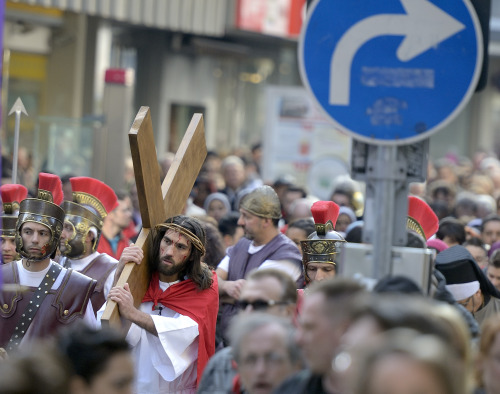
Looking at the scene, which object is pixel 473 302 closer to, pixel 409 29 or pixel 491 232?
pixel 409 29

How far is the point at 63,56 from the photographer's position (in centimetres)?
1891

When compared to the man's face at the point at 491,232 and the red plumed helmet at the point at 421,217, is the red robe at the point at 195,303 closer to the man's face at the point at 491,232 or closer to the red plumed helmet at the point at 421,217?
the red plumed helmet at the point at 421,217

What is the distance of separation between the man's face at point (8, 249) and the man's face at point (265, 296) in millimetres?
3419

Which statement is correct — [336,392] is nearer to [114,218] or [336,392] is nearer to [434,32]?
[434,32]

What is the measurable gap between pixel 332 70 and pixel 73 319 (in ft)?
9.84

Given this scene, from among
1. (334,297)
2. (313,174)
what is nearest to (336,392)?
(334,297)

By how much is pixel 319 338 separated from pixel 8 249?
170 inches

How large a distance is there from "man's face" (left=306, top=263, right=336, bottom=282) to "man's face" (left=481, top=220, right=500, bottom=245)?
369 cm

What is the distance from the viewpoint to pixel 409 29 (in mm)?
4012

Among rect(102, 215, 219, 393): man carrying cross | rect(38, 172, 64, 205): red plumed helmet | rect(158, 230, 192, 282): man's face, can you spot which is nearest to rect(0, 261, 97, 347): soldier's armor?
rect(102, 215, 219, 393): man carrying cross

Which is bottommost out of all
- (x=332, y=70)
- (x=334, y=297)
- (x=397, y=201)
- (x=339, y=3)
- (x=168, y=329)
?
(x=168, y=329)

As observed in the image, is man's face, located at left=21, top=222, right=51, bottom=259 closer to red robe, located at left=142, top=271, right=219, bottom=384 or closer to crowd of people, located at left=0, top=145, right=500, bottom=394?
crowd of people, located at left=0, top=145, right=500, bottom=394

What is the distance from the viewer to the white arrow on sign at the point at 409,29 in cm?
401

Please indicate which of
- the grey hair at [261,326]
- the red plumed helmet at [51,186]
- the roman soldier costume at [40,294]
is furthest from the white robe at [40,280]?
the grey hair at [261,326]
